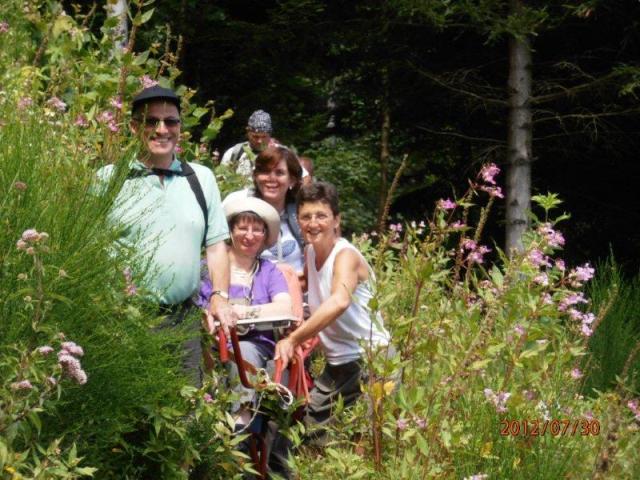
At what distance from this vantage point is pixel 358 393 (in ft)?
18.3

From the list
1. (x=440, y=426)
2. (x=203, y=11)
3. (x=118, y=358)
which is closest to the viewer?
(x=118, y=358)

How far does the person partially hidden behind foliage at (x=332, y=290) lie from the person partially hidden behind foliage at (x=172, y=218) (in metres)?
0.53

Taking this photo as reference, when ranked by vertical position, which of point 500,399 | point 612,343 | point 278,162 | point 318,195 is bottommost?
point 612,343

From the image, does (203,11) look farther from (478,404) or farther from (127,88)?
(478,404)

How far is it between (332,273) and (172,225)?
35.7 inches

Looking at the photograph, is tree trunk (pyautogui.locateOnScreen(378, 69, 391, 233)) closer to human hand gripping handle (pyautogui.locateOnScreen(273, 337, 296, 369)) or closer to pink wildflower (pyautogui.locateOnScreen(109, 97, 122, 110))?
pink wildflower (pyautogui.locateOnScreen(109, 97, 122, 110))

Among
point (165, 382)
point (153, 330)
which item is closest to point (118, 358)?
point (165, 382)

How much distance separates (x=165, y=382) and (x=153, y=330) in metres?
0.37

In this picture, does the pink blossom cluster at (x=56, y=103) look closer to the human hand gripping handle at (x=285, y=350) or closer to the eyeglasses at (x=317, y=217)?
the eyeglasses at (x=317, y=217)

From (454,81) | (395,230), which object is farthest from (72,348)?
(454,81)

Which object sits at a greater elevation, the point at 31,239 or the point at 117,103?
the point at 117,103
